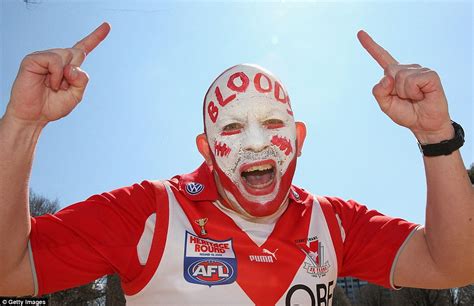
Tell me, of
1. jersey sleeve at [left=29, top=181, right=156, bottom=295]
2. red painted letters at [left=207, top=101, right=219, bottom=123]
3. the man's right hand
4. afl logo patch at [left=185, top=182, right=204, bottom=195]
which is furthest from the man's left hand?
the man's right hand

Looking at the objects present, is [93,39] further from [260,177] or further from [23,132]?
[260,177]

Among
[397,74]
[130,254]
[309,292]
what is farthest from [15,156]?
[397,74]

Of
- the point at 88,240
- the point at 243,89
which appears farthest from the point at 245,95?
the point at 88,240

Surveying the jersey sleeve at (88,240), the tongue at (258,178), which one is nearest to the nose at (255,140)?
the tongue at (258,178)

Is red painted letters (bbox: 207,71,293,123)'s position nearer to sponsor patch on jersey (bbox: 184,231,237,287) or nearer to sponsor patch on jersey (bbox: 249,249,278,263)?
sponsor patch on jersey (bbox: 184,231,237,287)

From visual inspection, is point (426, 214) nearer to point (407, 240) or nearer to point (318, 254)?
point (407, 240)

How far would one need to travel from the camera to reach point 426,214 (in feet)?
10.1

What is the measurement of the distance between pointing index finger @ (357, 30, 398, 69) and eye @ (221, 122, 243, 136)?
3.46 feet

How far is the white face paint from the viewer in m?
3.44

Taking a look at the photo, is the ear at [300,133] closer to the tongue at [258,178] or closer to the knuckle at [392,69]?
the tongue at [258,178]

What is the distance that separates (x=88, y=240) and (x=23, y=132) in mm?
750

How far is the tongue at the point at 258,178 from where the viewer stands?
11.5 feet

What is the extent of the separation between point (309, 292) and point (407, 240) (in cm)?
77

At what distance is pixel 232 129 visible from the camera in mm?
3562
